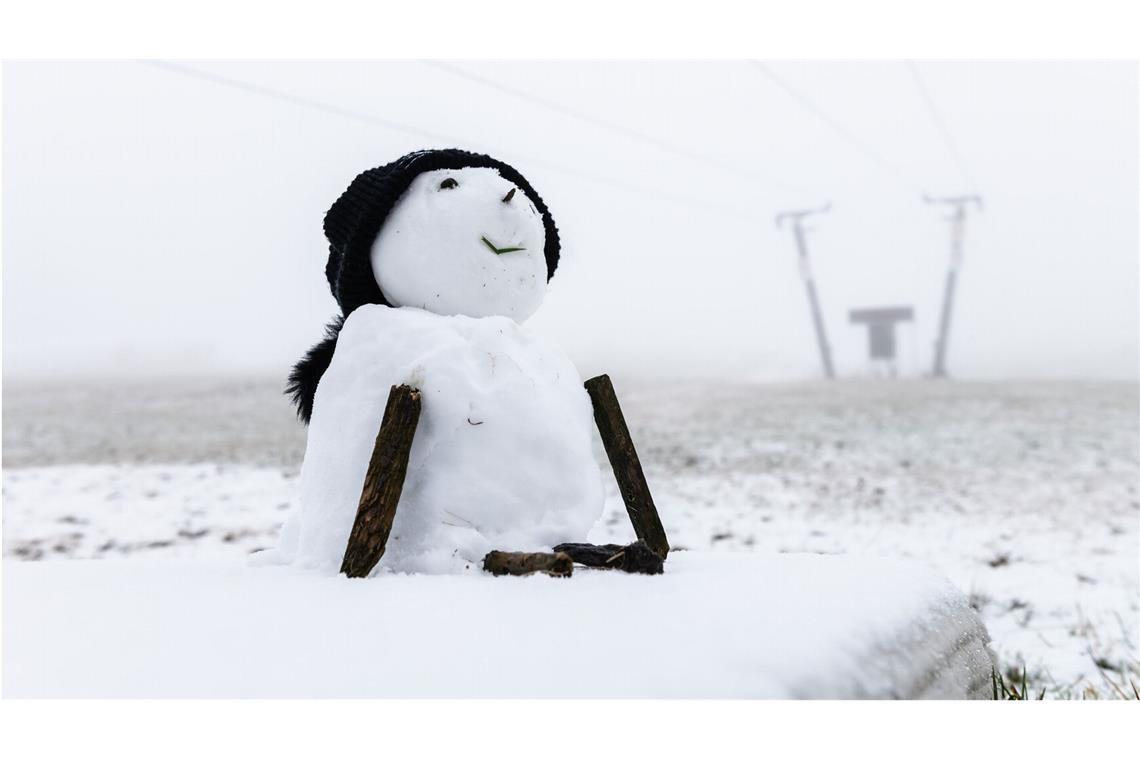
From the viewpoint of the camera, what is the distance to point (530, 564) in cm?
194

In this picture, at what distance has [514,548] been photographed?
213cm

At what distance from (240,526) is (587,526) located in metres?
4.18

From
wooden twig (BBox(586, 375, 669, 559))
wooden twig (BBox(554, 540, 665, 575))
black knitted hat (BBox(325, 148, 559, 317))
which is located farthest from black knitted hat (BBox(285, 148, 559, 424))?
wooden twig (BBox(554, 540, 665, 575))

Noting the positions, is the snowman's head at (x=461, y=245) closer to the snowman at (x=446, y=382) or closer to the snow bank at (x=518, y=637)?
the snowman at (x=446, y=382)

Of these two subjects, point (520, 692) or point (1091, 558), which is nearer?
point (520, 692)

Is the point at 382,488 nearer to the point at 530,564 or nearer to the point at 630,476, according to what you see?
the point at 530,564

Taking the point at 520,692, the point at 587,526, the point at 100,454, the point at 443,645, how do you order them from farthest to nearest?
the point at 100,454, the point at 587,526, the point at 443,645, the point at 520,692

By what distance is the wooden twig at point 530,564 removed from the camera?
193 centimetres

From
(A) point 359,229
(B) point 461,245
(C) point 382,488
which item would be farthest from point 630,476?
(A) point 359,229

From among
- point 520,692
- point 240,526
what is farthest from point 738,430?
point 520,692

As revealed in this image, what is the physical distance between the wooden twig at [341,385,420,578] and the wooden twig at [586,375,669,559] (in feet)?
2.14

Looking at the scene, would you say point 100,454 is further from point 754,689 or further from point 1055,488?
point 1055,488

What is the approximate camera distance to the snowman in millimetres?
2139

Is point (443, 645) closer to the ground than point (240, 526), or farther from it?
farther from it
